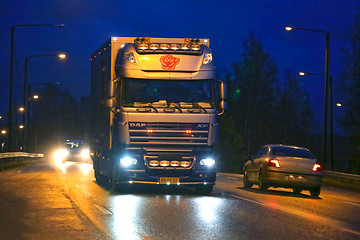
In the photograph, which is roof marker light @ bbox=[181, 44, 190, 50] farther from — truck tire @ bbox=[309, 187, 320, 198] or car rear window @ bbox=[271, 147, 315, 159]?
truck tire @ bbox=[309, 187, 320, 198]

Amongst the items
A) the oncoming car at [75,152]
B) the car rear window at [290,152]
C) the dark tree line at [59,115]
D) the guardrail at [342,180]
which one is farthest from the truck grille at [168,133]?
the dark tree line at [59,115]

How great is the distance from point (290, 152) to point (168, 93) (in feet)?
16.5

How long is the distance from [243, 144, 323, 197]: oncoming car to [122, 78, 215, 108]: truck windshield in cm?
352

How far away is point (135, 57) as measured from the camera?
670 inches

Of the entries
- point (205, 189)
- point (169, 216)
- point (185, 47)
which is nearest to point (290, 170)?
point (205, 189)

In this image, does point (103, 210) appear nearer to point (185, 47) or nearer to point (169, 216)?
point (169, 216)

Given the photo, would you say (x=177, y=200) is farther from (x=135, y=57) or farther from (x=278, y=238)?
(x=278, y=238)

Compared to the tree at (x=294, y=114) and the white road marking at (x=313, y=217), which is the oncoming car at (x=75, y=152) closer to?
the white road marking at (x=313, y=217)

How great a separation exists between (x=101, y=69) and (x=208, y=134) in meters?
4.90

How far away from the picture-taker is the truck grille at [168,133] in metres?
16.6

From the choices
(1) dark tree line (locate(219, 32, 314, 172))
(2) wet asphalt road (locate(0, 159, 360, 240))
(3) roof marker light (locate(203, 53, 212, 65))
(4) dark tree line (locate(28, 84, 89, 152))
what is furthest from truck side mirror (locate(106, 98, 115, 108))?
(4) dark tree line (locate(28, 84, 89, 152))

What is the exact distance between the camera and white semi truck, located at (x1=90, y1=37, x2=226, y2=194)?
16672 millimetres

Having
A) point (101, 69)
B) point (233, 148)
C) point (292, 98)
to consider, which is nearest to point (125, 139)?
point (101, 69)

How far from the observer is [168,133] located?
1673 centimetres
